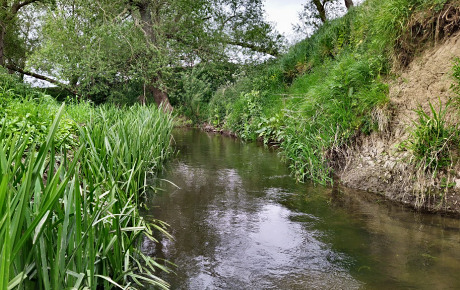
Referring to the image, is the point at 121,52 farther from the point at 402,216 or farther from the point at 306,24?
the point at 402,216

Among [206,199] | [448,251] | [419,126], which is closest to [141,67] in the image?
[206,199]

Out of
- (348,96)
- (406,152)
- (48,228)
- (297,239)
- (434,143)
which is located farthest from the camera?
(348,96)

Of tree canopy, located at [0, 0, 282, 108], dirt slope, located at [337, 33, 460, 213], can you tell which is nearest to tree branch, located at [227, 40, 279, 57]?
tree canopy, located at [0, 0, 282, 108]

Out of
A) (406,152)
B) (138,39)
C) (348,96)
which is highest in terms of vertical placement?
(138,39)

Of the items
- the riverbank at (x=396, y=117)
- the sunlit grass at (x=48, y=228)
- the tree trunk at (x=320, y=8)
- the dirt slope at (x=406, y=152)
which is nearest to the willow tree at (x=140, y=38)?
the tree trunk at (x=320, y=8)

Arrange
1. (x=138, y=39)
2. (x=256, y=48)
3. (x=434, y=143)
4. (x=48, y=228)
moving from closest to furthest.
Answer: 1. (x=48, y=228)
2. (x=434, y=143)
3. (x=138, y=39)
4. (x=256, y=48)

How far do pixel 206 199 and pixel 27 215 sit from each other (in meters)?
3.19

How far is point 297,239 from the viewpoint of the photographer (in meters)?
3.47

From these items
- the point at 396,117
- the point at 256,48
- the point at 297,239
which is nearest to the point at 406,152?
the point at 396,117

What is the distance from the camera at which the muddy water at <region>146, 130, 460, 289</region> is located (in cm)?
275

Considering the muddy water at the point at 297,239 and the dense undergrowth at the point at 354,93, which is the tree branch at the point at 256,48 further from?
the muddy water at the point at 297,239

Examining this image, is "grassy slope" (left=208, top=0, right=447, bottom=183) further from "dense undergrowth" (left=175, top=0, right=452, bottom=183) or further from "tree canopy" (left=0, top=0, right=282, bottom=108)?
"tree canopy" (left=0, top=0, right=282, bottom=108)

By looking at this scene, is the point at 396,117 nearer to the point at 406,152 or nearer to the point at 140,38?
the point at 406,152

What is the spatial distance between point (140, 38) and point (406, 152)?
37.8ft
